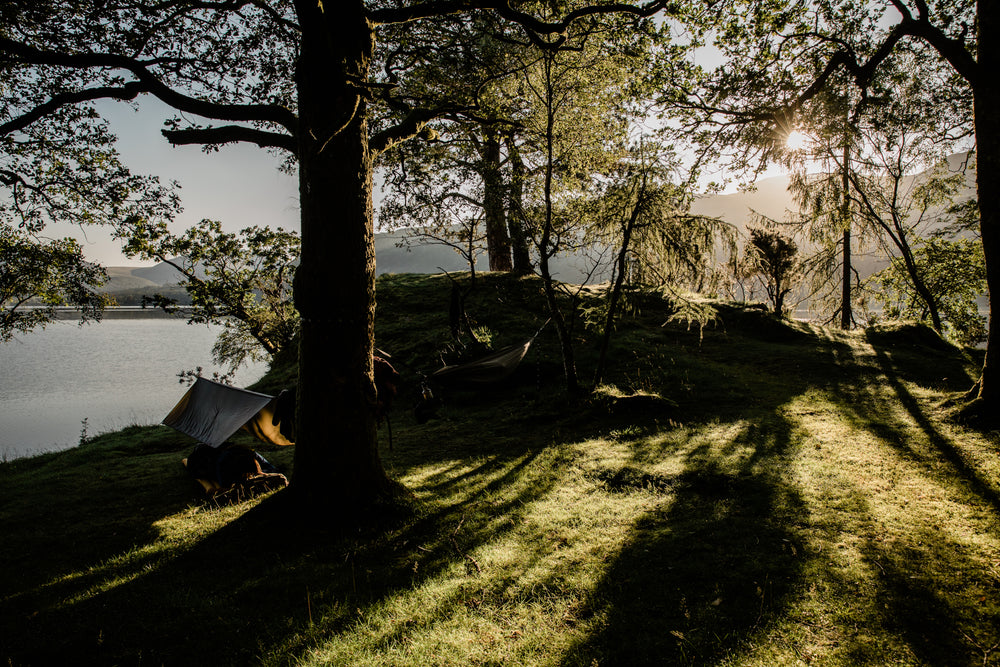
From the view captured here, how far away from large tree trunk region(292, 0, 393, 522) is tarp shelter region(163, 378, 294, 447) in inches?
93.9

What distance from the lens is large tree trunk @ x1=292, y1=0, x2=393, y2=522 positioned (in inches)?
140

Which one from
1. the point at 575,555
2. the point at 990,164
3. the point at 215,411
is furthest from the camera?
the point at 215,411

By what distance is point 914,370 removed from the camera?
27.0ft

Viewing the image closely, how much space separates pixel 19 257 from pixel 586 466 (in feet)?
43.4

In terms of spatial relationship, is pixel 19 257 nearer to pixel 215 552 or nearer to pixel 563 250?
pixel 215 552

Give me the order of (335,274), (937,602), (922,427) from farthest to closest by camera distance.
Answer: (922,427) → (335,274) → (937,602)

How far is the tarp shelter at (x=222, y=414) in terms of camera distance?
5840 millimetres

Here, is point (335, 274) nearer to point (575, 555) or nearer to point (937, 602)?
point (575, 555)

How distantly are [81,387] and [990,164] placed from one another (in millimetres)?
42604

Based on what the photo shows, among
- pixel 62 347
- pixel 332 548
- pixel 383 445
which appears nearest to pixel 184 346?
pixel 62 347

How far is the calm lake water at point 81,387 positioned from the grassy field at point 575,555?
11.7m

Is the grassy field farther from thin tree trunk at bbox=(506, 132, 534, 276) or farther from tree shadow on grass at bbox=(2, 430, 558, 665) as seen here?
thin tree trunk at bbox=(506, 132, 534, 276)

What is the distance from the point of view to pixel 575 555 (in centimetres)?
326

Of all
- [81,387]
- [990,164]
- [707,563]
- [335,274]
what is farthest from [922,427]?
[81,387]
